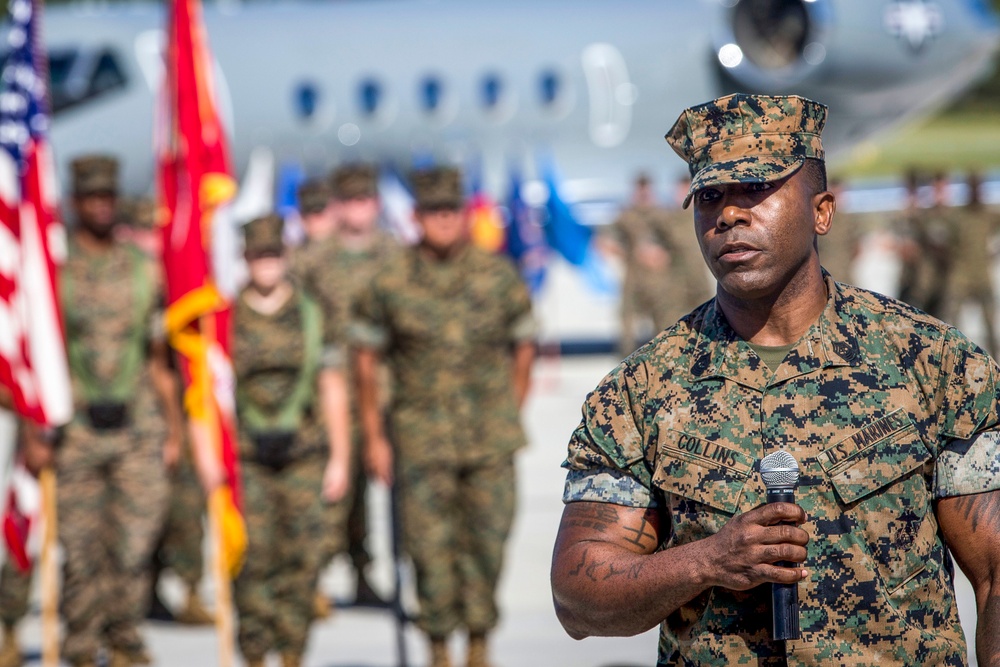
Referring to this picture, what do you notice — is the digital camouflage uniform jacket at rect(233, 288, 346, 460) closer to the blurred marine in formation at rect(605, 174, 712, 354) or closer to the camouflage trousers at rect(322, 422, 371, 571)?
the camouflage trousers at rect(322, 422, 371, 571)

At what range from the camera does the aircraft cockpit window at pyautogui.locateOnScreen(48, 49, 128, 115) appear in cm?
1852

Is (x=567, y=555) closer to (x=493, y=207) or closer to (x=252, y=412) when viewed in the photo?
(x=252, y=412)

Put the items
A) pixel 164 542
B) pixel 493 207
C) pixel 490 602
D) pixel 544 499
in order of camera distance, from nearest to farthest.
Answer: pixel 490 602 → pixel 164 542 → pixel 544 499 → pixel 493 207

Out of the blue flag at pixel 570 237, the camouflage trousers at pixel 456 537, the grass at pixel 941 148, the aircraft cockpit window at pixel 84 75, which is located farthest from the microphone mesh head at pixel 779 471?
the grass at pixel 941 148

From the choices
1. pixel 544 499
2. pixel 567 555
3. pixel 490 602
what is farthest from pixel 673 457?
pixel 544 499

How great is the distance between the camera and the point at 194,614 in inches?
294

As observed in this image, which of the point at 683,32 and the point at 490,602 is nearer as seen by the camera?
the point at 490,602

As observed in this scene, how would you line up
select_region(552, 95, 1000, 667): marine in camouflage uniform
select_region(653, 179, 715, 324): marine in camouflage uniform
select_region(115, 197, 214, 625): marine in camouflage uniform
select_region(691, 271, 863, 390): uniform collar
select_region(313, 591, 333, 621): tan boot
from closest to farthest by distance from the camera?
select_region(552, 95, 1000, 667): marine in camouflage uniform
select_region(691, 271, 863, 390): uniform collar
select_region(313, 591, 333, 621): tan boot
select_region(115, 197, 214, 625): marine in camouflage uniform
select_region(653, 179, 715, 324): marine in camouflage uniform

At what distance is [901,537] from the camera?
7.46 feet

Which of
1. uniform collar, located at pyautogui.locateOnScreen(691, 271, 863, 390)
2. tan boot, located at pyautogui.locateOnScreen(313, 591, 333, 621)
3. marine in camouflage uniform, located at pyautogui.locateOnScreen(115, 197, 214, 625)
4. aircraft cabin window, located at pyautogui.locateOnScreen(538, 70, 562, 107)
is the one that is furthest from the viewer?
aircraft cabin window, located at pyautogui.locateOnScreen(538, 70, 562, 107)

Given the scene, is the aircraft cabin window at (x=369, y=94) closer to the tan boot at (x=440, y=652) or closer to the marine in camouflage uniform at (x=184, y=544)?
the marine in camouflage uniform at (x=184, y=544)

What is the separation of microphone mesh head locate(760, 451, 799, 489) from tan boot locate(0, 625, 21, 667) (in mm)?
5139

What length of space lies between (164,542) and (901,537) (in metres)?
5.97

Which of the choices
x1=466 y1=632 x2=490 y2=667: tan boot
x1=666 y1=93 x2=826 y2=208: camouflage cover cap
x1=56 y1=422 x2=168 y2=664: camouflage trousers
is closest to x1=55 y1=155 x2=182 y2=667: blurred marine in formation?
x1=56 y1=422 x2=168 y2=664: camouflage trousers
